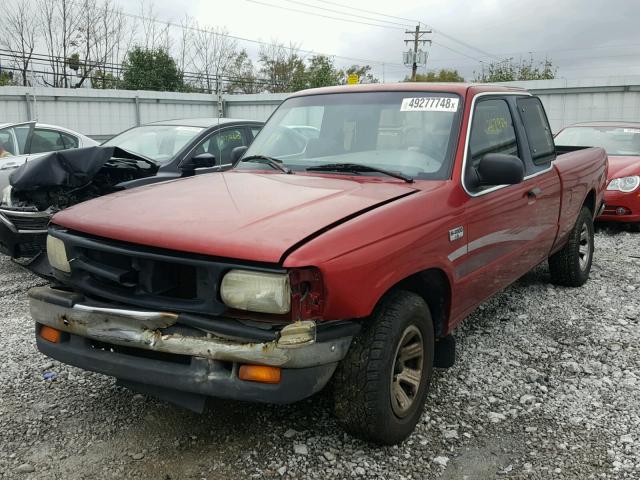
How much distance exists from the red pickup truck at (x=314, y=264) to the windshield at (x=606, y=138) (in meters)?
6.40

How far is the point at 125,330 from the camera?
2.57m

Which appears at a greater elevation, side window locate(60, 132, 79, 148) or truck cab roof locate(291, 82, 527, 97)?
truck cab roof locate(291, 82, 527, 97)

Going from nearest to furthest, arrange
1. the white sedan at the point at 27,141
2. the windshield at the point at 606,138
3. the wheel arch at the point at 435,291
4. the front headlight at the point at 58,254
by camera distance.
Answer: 1. the front headlight at the point at 58,254
2. the wheel arch at the point at 435,291
3. the white sedan at the point at 27,141
4. the windshield at the point at 606,138

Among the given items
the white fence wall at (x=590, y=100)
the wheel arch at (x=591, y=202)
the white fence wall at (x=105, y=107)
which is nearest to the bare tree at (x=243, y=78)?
the white fence wall at (x=105, y=107)

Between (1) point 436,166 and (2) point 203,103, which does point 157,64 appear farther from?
(1) point 436,166

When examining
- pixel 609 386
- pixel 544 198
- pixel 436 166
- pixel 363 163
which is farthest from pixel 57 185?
pixel 609 386

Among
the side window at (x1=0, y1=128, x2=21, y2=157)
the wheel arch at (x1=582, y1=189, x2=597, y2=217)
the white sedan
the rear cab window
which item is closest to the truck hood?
the rear cab window

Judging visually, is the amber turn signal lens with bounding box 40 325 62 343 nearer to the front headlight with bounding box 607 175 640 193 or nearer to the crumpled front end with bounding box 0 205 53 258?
the crumpled front end with bounding box 0 205 53 258

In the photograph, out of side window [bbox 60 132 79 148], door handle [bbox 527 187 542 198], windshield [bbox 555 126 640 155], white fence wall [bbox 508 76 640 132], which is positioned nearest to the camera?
door handle [bbox 527 187 542 198]

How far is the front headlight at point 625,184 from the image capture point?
8.31m

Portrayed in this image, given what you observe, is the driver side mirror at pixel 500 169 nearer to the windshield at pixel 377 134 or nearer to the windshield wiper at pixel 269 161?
the windshield at pixel 377 134

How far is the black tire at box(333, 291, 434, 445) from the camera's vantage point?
263 cm

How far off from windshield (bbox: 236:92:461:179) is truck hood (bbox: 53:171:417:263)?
0.90ft

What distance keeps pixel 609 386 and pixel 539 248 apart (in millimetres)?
1215
